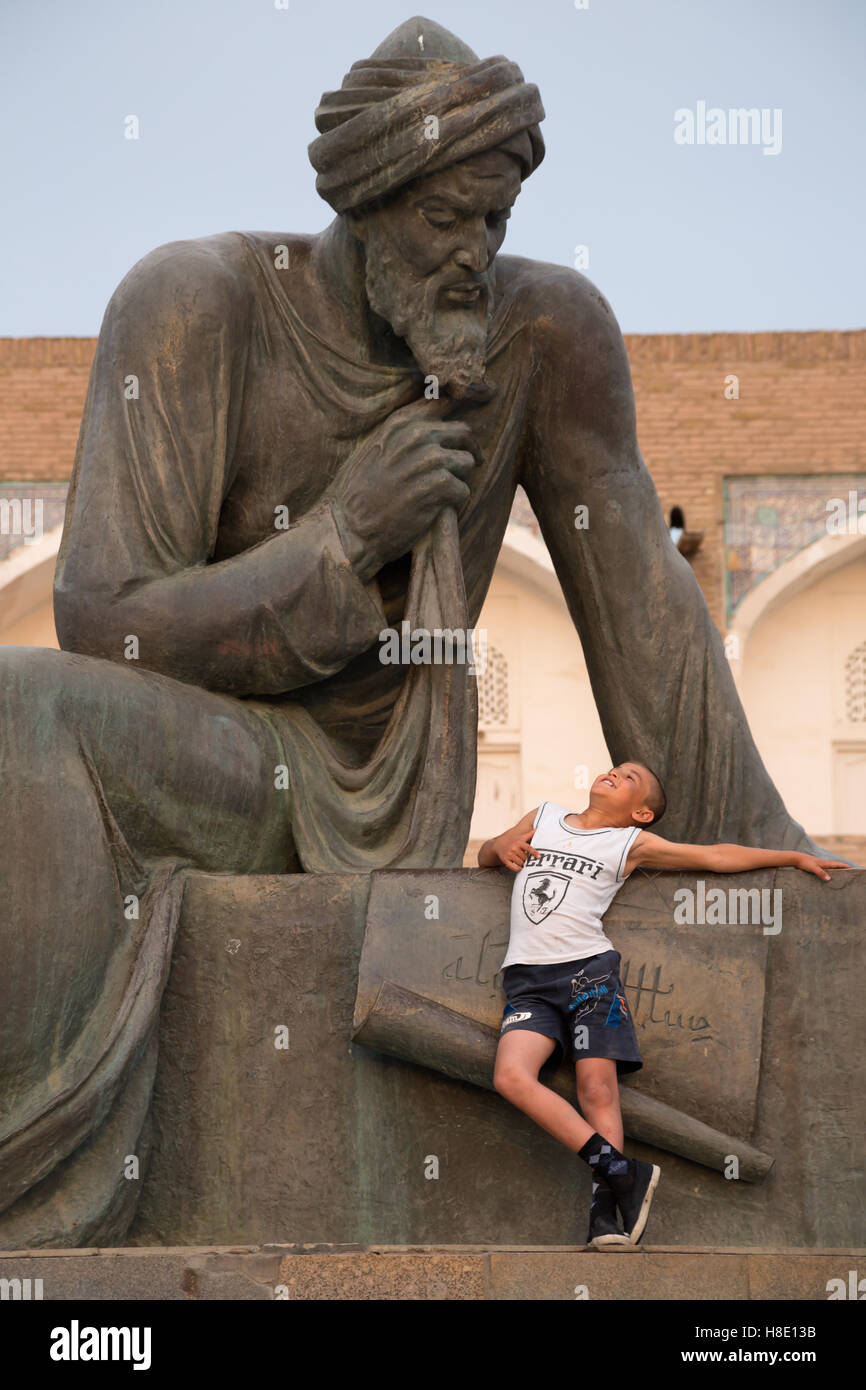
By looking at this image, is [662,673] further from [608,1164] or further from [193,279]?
[608,1164]

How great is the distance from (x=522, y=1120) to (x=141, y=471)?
4.61 ft

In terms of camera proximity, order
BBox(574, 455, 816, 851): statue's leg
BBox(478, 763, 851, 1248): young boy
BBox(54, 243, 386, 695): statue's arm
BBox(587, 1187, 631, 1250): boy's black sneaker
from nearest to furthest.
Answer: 1. BBox(587, 1187, 631, 1250): boy's black sneaker
2. BBox(478, 763, 851, 1248): young boy
3. BBox(54, 243, 386, 695): statue's arm
4. BBox(574, 455, 816, 851): statue's leg

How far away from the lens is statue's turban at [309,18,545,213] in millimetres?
4004

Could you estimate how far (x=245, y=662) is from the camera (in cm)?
401

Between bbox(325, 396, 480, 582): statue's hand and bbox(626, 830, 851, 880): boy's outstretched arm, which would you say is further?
bbox(325, 396, 480, 582): statue's hand

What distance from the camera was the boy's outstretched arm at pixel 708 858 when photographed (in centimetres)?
368

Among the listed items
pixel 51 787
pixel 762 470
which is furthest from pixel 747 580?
pixel 51 787

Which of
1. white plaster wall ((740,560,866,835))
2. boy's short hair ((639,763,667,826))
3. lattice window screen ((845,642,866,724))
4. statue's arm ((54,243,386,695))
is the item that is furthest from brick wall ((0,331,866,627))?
boy's short hair ((639,763,667,826))

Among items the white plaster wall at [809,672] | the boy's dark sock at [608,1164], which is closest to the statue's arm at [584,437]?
the boy's dark sock at [608,1164]

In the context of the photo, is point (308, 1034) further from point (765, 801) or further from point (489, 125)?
point (489, 125)

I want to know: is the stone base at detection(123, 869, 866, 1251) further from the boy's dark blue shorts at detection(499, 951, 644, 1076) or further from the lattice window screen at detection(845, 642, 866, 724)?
the lattice window screen at detection(845, 642, 866, 724)

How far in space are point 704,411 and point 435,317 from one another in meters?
12.9

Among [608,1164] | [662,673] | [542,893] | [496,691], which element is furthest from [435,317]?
[496,691]

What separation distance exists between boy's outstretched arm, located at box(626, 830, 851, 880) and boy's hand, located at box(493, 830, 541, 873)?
175 mm
